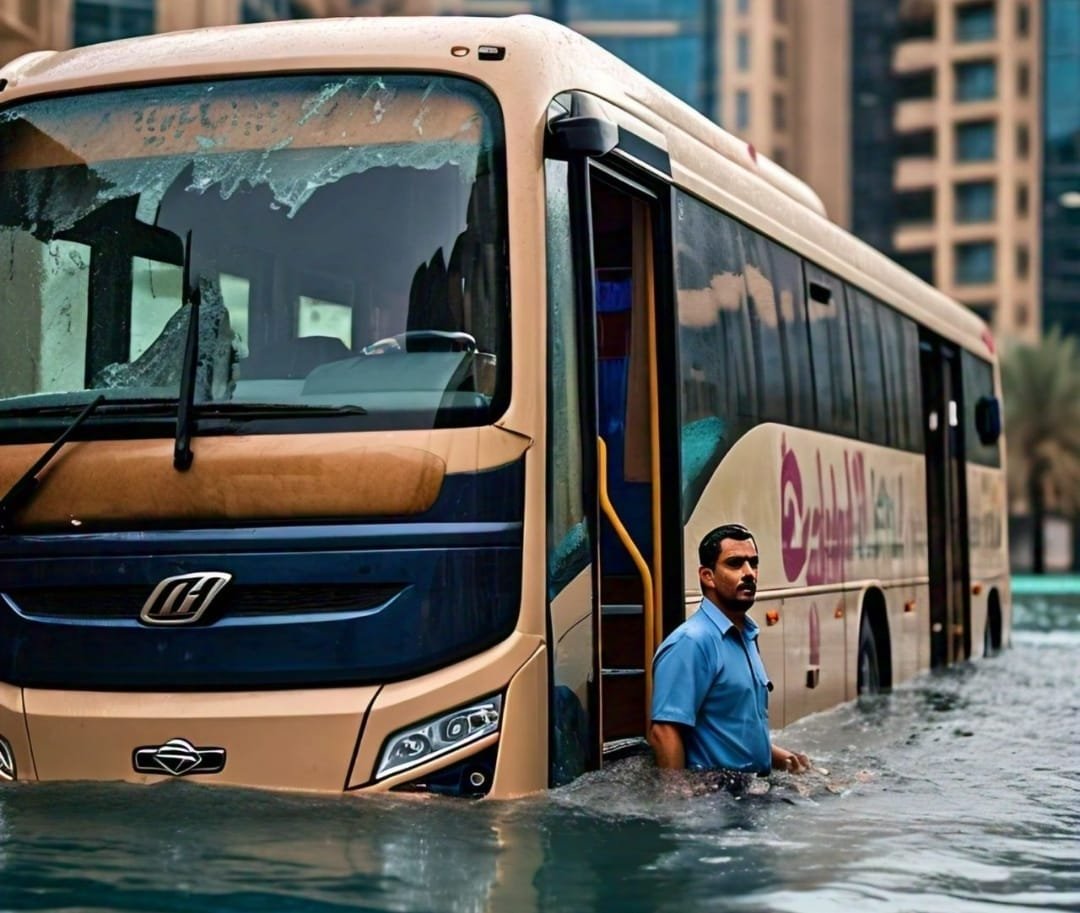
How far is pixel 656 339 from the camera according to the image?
33.0 ft

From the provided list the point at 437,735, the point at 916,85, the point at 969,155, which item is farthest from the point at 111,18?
the point at 437,735

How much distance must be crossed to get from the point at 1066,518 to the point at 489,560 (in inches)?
2537

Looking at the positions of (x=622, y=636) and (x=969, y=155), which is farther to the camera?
(x=969, y=155)

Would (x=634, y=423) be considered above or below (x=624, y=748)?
above

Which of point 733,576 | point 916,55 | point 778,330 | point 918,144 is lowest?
point 733,576

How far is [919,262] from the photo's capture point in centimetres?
8650

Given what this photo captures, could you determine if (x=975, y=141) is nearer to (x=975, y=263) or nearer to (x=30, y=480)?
(x=975, y=263)

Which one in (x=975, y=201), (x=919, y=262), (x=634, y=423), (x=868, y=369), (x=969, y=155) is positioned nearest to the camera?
(x=634, y=423)

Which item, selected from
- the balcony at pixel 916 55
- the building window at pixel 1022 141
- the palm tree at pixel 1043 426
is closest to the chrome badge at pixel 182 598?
the palm tree at pixel 1043 426

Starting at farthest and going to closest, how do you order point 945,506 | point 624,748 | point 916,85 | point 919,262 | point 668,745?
point 916,85 < point 919,262 < point 945,506 < point 624,748 < point 668,745

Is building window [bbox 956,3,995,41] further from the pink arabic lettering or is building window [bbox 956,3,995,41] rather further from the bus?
the bus

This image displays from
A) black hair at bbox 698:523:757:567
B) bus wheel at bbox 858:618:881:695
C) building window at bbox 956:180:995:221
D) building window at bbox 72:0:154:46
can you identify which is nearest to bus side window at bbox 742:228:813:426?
bus wheel at bbox 858:618:881:695

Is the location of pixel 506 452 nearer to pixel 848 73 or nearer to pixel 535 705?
pixel 535 705

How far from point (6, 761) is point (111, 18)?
46.9m
